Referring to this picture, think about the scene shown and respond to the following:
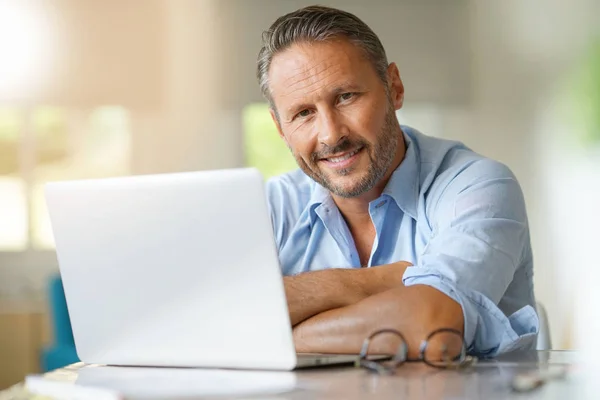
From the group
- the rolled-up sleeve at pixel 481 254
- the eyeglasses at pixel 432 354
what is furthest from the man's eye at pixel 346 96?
the eyeglasses at pixel 432 354

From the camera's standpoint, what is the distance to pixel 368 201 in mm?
2062

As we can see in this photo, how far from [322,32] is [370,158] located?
31 cm

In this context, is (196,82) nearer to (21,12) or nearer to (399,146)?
(21,12)

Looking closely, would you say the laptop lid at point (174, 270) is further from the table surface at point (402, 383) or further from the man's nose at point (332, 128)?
the man's nose at point (332, 128)

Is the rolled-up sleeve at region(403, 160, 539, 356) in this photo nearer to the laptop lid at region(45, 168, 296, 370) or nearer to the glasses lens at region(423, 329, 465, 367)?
the glasses lens at region(423, 329, 465, 367)

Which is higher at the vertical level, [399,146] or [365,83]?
[365,83]

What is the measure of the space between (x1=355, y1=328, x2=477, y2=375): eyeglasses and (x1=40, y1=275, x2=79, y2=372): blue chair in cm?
334

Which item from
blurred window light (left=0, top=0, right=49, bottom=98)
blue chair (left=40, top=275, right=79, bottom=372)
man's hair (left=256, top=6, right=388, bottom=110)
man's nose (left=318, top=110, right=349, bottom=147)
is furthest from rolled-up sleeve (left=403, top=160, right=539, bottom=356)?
blurred window light (left=0, top=0, right=49, bottom=98)

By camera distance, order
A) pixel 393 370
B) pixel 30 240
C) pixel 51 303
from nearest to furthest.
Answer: pixel 393 370 → pixel 51 303 → pixel 30 240

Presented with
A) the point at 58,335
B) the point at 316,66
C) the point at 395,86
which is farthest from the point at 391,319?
the point at 58,335

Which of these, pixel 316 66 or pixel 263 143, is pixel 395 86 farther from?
pixel 263 143

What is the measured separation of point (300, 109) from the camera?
195cm

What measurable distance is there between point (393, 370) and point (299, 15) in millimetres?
1052

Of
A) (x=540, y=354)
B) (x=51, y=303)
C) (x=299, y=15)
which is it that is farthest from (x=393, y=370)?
(x=51, y=303)
